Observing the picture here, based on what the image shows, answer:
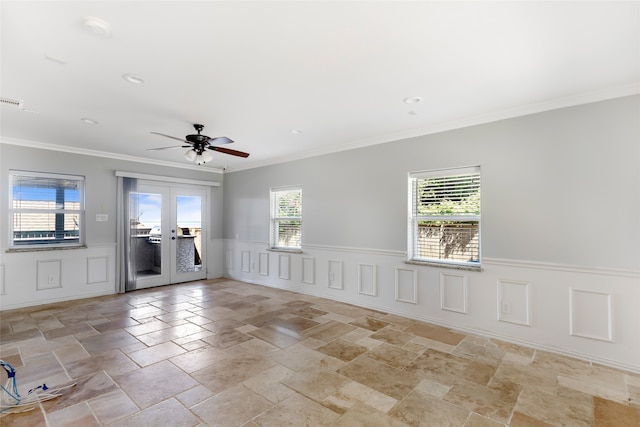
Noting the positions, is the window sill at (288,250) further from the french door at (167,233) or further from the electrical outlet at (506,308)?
the electrical outlet at (506,308)

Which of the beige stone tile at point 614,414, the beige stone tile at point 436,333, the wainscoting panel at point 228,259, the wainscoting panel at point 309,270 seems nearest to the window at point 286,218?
the wainscoting panel at point 309,270

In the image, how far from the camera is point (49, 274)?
5047 mm

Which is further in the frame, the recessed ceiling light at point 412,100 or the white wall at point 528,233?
the recessed ceiling light at point 412,100

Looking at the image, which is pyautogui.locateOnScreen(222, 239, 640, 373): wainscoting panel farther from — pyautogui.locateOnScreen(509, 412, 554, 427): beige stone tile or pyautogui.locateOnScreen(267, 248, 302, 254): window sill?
pyautogui.locateOnScreen(509, 412, 554, 427): beige stone tile

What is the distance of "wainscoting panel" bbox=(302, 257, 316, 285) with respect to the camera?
5.54 metres

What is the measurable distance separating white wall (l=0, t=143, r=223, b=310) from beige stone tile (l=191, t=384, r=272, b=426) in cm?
449

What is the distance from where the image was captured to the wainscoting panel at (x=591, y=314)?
296 centimetres

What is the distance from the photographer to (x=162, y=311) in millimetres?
4598

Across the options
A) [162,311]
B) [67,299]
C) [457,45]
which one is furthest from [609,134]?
[67,299]

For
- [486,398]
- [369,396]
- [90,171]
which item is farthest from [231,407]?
[90,171]

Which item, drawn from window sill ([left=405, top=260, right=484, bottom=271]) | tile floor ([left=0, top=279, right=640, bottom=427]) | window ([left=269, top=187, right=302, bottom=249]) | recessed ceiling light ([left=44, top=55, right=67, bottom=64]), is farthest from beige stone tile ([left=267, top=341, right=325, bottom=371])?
recessed ceiling light ([left=44, top=55, right=67, bottom=64])

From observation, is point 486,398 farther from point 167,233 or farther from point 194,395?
point 167,233

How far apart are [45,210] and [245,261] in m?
3.58

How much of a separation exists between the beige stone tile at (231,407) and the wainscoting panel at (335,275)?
9.27 feet
